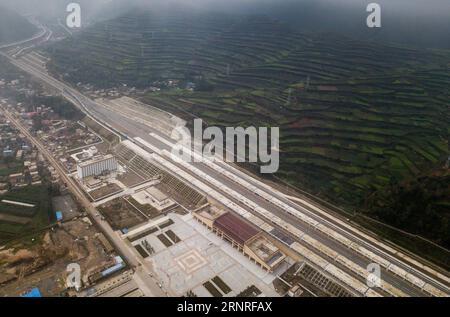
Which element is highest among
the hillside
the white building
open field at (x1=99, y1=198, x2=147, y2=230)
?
the hillside

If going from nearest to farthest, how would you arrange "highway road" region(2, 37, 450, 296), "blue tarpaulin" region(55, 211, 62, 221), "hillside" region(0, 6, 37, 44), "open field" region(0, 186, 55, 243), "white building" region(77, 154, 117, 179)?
1. "highway road" region(2, 37, 450, 296)
2. "open field" region(0, 186, 55, 243)
3. "blue tarpaulin" region(55, 211, 62, 221)
4. "white building" region(77, 154, 117, 179)
5. "hillside" region(0, 6, 37, 44)

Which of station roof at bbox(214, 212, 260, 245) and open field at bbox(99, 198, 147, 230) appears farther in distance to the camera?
open field at bbox(99, 198, 147, 230)

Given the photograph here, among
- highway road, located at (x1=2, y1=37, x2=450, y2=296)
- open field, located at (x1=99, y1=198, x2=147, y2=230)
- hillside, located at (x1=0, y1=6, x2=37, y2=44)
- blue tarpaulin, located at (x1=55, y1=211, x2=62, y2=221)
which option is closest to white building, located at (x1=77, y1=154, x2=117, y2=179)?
open field, located at (x1=99, y1=198, x2=147, y2=230)

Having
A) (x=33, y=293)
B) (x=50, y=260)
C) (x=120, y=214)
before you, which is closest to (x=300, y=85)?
(x=120, y=214)

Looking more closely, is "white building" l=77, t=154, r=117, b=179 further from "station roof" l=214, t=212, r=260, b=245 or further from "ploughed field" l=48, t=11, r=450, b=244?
"station roof" l=214, t=212, r=260, b=245

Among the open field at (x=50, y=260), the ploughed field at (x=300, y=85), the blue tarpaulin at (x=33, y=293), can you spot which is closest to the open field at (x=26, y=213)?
the open field at (x=50, y=260)

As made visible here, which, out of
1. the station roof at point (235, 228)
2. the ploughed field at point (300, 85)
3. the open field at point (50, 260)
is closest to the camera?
the open field at point (50, 260)

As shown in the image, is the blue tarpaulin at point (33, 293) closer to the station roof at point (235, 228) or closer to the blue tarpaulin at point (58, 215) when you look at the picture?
the blue tarpaulin at point (58, 215)
